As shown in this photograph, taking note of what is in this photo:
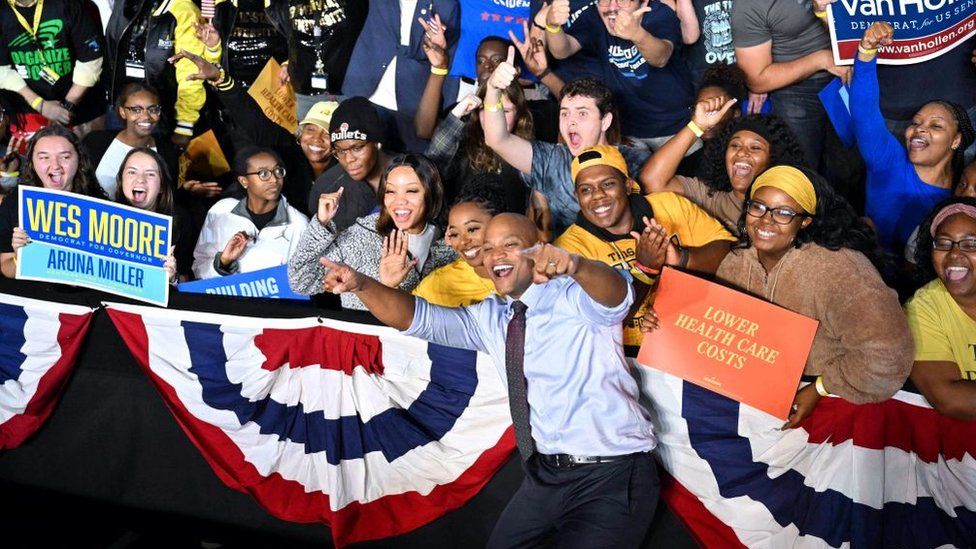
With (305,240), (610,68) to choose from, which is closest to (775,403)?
(305,240)

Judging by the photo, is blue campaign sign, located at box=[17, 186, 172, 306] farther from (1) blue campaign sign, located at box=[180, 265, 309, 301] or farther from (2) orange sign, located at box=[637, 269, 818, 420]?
(2) orange sign, located at box=[637, 269, 818, 420]

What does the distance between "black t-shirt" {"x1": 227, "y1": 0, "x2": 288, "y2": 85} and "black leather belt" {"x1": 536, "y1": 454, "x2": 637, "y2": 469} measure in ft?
14.0

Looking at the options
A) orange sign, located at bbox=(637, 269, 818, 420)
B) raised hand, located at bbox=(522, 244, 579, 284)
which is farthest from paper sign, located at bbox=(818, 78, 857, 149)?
raised hand, located at bbox=(522, 244, 579, 284)

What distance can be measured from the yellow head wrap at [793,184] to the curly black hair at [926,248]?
1.83 ft

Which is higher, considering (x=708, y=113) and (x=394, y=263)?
(x=708, y=113)

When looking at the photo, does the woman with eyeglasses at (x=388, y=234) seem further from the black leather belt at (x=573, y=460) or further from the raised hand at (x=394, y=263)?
the black leather belt at (x=573, y=460)

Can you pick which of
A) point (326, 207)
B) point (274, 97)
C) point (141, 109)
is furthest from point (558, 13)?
point (141, 109)

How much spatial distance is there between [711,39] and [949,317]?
2483 millimetres

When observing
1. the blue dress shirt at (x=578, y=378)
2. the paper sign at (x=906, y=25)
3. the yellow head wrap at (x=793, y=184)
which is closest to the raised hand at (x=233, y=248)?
the blue dress shirt at (x=578, y=378)

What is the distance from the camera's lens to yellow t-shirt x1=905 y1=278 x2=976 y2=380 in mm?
3930

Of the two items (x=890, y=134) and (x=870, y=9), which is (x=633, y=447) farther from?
(x=870, y=9)

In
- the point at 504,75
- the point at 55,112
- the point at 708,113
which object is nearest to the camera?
the point at 708,113

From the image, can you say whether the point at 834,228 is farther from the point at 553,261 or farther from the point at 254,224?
the point at 254,224

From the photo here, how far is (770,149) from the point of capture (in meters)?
4.88
